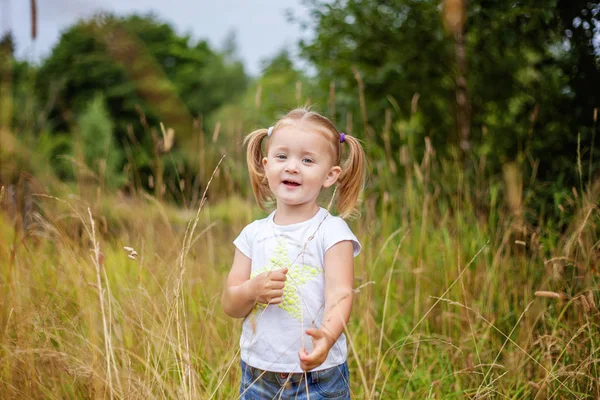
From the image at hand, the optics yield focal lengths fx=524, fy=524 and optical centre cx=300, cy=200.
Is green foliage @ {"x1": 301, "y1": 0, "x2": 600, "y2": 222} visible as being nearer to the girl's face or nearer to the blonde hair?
the blonde hair

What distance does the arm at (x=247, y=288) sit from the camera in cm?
147

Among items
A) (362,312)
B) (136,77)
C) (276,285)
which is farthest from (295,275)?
(136,77)

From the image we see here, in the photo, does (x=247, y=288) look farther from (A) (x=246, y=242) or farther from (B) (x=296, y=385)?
(B) (x=296, y=385)

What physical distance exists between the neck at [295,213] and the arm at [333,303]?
15 cm

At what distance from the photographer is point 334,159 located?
5.62ft

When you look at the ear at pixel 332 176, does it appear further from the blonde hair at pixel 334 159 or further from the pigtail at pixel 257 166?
the pigtail at pixel 257 166

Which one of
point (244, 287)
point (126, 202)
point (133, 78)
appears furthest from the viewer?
point (133, 78)

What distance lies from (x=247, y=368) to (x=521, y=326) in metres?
1.42

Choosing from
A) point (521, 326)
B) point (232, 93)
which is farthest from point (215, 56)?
point (521, 326)

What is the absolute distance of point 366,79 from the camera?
15.0 feet

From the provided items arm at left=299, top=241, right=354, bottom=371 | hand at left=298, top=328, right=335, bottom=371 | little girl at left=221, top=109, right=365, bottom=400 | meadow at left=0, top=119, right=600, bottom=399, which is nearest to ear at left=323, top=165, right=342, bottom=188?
little girl at left=221, top=109, right=365, bottom=400

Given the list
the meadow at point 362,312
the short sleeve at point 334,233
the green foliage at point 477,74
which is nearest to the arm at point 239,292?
the meadow at point 362,312

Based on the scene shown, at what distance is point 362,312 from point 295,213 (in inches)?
38.9

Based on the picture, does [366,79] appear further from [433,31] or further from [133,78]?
[133,78]
